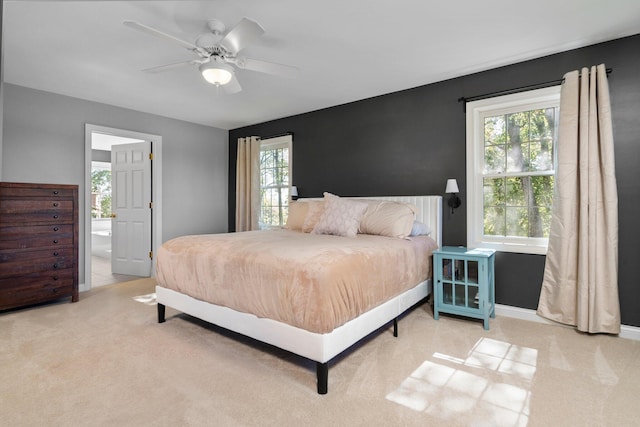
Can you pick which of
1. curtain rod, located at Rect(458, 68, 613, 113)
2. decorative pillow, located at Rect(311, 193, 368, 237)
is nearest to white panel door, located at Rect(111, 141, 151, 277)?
decorative pillow, located at Rect(311, 193, 368, 237)

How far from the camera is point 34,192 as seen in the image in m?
3.36

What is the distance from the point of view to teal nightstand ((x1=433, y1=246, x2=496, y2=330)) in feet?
9.31

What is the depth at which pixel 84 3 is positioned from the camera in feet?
7.33

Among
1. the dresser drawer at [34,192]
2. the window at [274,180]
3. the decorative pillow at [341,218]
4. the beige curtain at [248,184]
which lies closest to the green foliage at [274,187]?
the window at [274,180]

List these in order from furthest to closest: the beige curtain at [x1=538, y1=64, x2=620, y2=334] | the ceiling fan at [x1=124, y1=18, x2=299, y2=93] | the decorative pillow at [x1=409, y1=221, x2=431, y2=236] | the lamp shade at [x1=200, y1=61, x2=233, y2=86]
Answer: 1. the decorative pillow at [x1=409, y1=221, x2=431, y2=236]
2. the beige curtain at [x1=538, y1=64, x2=620, y2=334]
3. the lamp shade at [x1=200, y1=61, x2=233, y2=86]
4. the ceiling fan at [x1=124, y1=18, x2=299, y2=93]

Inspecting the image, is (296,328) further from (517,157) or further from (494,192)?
(517,157)

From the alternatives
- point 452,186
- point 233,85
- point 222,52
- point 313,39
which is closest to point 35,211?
point 233,85

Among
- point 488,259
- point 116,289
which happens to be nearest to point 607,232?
point 488,259

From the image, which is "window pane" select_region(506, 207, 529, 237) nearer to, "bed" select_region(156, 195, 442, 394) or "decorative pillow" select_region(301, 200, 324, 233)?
"bed" select_region(156, 195, 442, 394)

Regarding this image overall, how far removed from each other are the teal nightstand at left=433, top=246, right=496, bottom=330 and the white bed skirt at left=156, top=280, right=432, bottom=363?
0.31 m

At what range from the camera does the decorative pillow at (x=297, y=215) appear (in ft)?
12.8

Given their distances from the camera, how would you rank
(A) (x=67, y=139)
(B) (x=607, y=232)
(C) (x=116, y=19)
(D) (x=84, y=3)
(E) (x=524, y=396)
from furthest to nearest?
(A) (x=67, y=139), (B) (x=607, y=232), (C) (x=116, y=19), (D) (x=84, y=3), (E) (x=524, y=396)

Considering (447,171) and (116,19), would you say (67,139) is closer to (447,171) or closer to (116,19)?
(116,19)

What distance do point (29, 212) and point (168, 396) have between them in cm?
272
